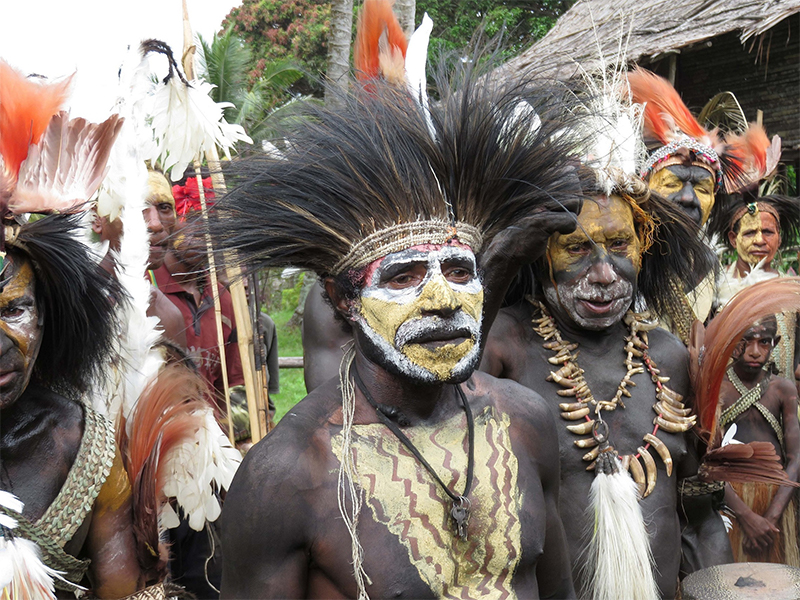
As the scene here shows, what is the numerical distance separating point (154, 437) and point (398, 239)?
1238 millimetres

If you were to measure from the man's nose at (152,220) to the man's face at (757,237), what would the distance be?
3812 millimetres

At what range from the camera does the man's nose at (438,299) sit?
2135mm

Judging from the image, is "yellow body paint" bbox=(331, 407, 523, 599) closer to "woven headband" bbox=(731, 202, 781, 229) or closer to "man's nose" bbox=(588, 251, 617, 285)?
"man's nose" bbox=(588, 251, 617, 285)

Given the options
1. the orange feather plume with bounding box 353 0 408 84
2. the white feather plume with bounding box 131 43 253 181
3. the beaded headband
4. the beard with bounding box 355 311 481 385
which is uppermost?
the orange feather plume with bounding box 353 0 408 84

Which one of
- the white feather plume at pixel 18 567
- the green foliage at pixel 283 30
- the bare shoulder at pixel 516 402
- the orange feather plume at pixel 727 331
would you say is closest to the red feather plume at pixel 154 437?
the white feather plume at pixel 18 567

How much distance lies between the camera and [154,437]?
→ 282cm

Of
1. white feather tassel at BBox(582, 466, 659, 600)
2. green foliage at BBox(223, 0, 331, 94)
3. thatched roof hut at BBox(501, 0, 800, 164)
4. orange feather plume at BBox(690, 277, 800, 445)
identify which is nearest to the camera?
white feather tassel at BBox(582, 466, 659, 600)

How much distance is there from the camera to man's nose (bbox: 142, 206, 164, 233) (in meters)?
4.36

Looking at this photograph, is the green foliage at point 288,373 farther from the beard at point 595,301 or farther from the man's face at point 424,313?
the man's face at point 424,313

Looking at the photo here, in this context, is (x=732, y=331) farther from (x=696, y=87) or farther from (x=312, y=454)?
(x=696, y=87)

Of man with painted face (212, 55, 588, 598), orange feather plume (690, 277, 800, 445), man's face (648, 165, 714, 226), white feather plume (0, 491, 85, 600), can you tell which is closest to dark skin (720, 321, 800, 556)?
man's face (648, 165, 714, 226)

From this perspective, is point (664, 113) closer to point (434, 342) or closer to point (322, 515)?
point (434, 342)

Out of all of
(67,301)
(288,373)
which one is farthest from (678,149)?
(288,373)

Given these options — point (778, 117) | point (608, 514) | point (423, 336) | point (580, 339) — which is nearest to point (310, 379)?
point (580, 339)
